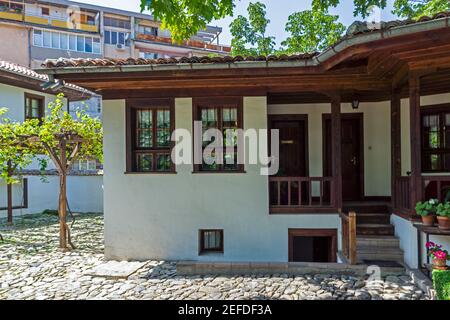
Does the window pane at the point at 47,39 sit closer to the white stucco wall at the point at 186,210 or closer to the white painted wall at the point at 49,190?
the white painted wall at the point at 49,190

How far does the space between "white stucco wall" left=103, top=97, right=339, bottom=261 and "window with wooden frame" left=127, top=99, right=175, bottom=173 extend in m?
0.20

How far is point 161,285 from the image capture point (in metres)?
5.36

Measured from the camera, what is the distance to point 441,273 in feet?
14.4

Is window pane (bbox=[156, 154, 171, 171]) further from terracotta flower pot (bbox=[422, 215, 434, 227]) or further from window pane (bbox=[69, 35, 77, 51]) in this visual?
window pane (bbox=[69, 35, 77, 51])

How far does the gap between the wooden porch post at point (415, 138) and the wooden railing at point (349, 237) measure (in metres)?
1.00

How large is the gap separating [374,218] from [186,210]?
12.5 feet

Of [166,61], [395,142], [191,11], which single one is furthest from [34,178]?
[395,142]

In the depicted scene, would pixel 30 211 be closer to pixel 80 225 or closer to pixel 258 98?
pixel 80 225

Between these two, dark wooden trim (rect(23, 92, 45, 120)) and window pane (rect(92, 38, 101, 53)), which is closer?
dark wooden trim (rect(23, 92, 45, 120))

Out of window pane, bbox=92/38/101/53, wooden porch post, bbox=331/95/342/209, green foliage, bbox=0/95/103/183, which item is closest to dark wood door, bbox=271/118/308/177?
wooden porch post, bbox=331/95/342/209

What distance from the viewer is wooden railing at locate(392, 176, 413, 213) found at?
591 cm

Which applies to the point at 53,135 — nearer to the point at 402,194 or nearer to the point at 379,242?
the point at 379,242

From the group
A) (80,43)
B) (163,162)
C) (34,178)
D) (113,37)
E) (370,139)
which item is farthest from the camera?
(113,37)
